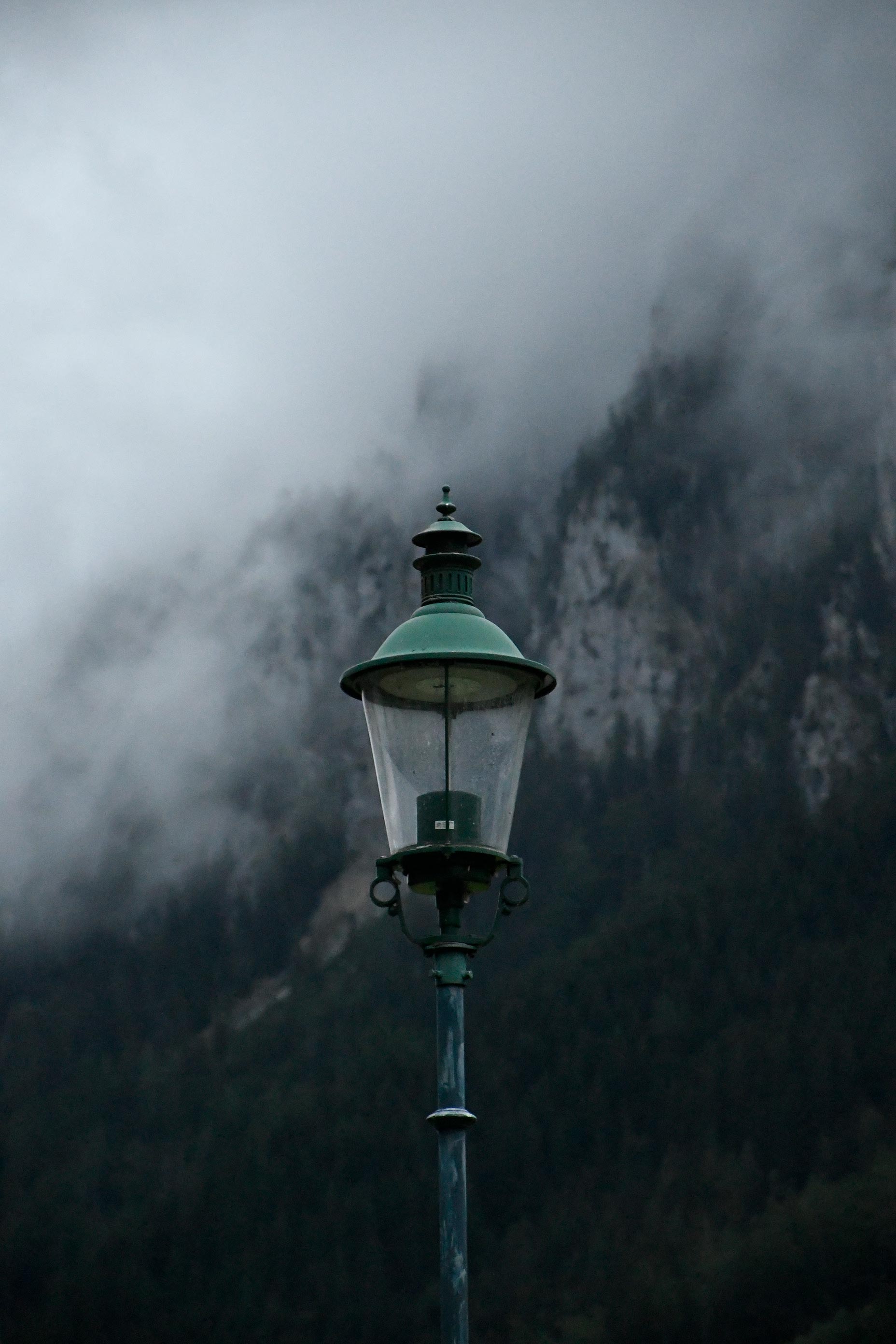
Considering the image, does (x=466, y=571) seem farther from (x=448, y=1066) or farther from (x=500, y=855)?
(x=448, y=1066)

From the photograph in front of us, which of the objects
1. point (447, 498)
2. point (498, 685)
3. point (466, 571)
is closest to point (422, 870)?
point (498, 685)

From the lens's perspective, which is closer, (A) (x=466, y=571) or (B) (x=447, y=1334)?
(B) (x=447, y=1334)

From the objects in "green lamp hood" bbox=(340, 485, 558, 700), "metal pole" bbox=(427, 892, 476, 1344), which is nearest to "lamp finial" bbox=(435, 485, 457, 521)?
"green lamp hood" bbox=(340, 485, 558, 700)

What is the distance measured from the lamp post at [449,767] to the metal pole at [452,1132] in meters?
0.02

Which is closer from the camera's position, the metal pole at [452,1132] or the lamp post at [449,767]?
the metal pole at [452,1132]

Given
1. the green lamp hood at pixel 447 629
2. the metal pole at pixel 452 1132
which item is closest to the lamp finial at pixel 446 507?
the green lamp hood at pixel 447 629

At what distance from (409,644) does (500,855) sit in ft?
5.44

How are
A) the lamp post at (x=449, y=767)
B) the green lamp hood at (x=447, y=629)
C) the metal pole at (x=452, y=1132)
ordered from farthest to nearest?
1. the green lamp hood at (x=447, y=629)
2. the lamp post at (x=449, y=767)
3. the metal pole at (x=452, y=1132)

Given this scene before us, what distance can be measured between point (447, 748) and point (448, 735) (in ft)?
0.31

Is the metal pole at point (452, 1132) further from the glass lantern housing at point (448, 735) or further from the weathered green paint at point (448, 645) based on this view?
the weathered green paint at point (448, 645)

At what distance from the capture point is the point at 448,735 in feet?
47.2

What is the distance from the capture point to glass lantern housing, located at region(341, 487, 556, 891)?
46.9 feet

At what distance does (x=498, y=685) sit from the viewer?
14562 millimetres

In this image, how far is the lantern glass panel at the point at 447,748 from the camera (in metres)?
14.3
